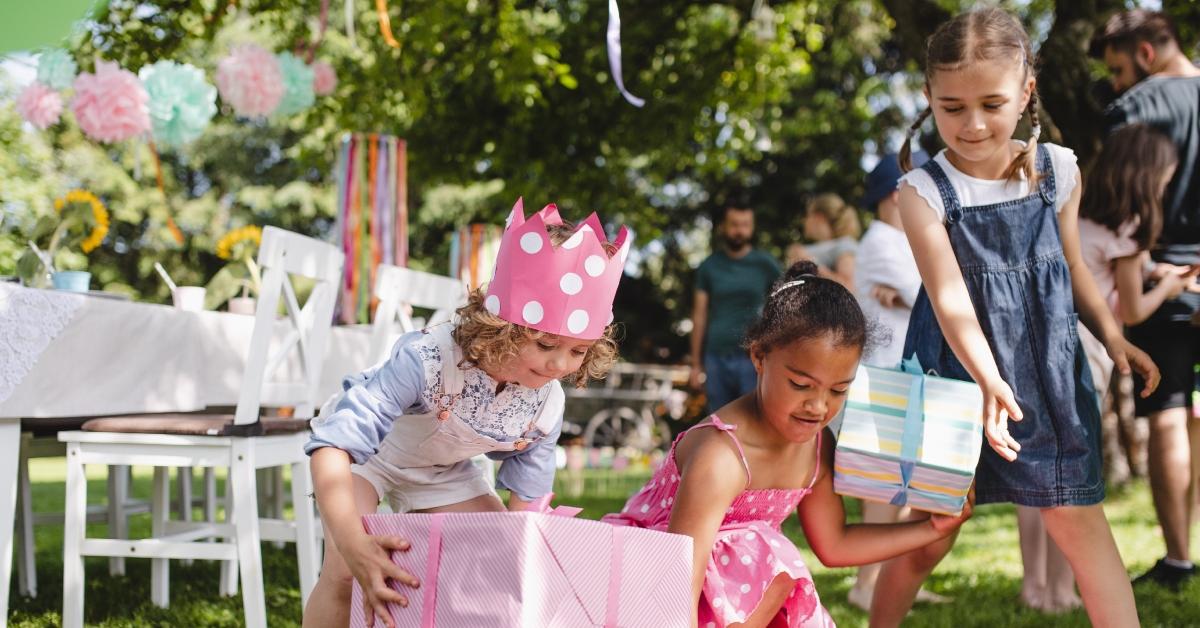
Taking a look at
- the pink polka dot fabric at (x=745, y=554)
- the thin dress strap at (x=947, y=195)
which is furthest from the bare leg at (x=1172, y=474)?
the pink polka dot fabric at (x=745, y=554)

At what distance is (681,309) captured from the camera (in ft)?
51.6

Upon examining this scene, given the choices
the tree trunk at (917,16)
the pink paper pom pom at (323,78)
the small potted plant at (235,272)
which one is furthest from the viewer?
the tree trunk at (917,16)

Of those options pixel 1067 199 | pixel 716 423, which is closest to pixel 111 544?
pixel 716 423

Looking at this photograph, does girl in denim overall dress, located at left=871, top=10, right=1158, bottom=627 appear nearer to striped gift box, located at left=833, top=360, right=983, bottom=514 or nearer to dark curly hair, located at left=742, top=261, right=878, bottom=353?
striped gift box, located at left=833, top=360, right=983, bottom=514

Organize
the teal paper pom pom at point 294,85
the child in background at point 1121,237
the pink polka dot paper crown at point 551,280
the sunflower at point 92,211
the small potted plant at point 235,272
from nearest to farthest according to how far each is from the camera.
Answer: the pink polka dot paper crown at point 551,280
the child in background at point 1121,237
the sunflower at point 92,211
the small potted plant at point 235,272
the teal paper pom pom at point 294,85

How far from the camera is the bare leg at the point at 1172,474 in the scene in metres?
3.13

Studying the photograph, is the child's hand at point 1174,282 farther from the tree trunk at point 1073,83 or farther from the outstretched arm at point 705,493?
the tree trunk at point 1073,83

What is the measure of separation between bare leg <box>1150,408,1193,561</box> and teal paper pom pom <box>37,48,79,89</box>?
4152 mm

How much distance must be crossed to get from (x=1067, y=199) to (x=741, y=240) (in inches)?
109

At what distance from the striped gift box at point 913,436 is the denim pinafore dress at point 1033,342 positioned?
0.16m

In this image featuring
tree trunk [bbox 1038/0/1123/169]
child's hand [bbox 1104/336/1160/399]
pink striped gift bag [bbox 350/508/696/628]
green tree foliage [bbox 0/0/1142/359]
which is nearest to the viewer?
pink striped gift bag [bbox 350/508/696/628]

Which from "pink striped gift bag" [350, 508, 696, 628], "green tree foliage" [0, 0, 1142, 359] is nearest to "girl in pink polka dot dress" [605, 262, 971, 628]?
"pink striped gift bag" [350, 508, 696, 628]

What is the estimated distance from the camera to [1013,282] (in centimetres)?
212

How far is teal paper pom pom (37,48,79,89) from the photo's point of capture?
13.8ft
